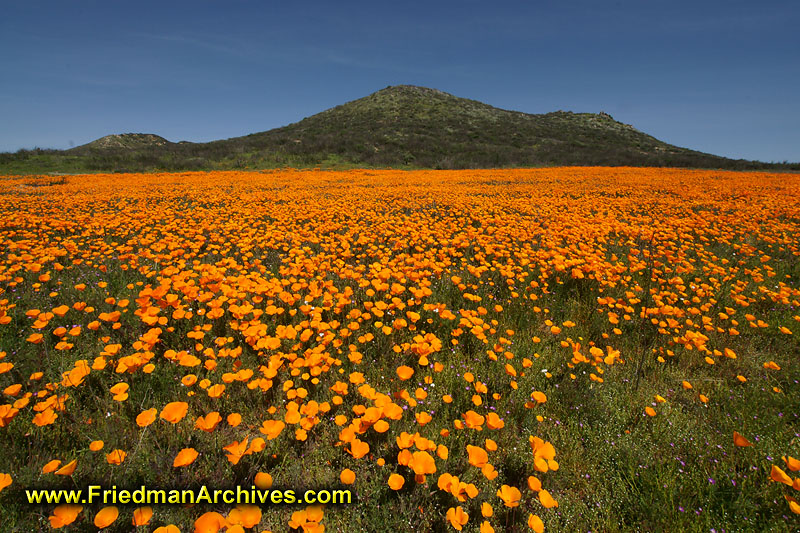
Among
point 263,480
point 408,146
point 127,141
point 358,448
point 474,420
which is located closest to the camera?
point 263,480

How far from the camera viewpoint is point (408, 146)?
39.0 meters

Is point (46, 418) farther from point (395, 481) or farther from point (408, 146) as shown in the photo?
point (408, 146)

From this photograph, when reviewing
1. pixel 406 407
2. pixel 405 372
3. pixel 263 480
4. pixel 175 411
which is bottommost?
pixel 406 407

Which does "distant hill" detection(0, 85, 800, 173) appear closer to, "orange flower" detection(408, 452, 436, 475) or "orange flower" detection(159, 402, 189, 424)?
"orange flower" detection(159, 402, 189, 424)

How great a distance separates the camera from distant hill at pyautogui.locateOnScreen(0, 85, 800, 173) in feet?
96.1

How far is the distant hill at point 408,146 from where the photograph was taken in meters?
29.3

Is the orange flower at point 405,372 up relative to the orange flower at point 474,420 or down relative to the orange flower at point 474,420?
up

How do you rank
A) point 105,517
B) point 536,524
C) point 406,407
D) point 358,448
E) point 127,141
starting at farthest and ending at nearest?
1. point 127,141
2. point 406,407
3. point 358,448
4. point 536,524
5. point 105,517

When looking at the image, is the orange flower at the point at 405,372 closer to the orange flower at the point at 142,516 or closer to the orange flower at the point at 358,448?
the orange flower at the point at 358,448

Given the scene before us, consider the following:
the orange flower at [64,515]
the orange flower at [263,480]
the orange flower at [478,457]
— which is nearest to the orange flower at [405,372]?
the orange flower at [478,457]

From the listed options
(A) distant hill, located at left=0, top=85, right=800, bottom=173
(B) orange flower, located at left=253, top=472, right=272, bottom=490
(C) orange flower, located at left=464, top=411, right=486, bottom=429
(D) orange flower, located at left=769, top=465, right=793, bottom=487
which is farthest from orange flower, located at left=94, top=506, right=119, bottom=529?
(A) distant hill, located at left=0, top=85, right=800, bottom=173

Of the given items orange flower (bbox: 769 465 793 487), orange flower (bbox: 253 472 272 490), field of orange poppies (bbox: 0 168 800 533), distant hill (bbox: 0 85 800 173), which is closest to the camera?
orange flower (bbox: 769 465 793 487)

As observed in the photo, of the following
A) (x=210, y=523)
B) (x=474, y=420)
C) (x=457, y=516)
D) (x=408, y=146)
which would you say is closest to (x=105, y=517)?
(x=210, y=523)

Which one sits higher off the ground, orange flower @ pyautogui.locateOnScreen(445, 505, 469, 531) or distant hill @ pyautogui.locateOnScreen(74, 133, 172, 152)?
distant hill @ pyautogui.locateOnScreen(74, 133, 172, 152)
